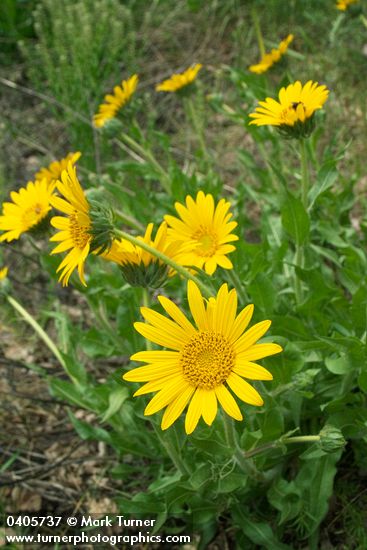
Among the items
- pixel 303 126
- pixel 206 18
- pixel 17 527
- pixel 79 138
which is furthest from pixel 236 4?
pixel 17 527

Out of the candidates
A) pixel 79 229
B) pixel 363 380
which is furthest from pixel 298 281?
pixel 79 229

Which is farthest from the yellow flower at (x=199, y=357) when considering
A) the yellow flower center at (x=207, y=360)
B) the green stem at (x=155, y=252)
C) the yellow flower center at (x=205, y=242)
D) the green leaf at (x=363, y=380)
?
the green leaf at (x=363, y=380)

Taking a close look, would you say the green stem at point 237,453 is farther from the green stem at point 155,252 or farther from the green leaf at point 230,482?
the green stem at point 155,252

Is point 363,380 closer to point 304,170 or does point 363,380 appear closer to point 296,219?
point 296,219

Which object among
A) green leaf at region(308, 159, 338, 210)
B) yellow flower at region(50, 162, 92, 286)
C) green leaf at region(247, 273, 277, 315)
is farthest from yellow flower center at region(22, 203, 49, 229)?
green leaf at region(308, 159, 338, 210)

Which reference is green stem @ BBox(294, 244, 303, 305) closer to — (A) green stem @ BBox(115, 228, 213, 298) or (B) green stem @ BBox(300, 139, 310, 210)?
(B) green stem @ BBox(300, 139, 310, 210)

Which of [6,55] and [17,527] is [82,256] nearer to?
[17,527]
